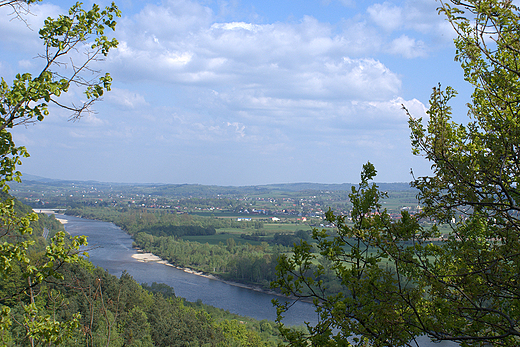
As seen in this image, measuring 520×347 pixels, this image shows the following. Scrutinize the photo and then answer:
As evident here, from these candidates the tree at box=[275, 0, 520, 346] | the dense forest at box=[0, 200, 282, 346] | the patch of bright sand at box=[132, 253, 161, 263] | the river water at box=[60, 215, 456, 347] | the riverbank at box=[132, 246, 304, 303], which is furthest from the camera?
the patch of bright sand at box=[132, 253, 161, 263]

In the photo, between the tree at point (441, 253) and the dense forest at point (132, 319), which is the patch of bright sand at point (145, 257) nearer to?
the dense forest at point (132, 319)

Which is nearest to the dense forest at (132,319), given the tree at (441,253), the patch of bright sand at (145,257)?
the tree at (441,253)

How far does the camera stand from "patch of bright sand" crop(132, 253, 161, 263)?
188 feet

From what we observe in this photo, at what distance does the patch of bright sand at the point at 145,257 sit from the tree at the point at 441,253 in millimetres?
55734

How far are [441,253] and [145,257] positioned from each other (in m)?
59.1

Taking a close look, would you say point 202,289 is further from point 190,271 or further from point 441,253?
point 441,253

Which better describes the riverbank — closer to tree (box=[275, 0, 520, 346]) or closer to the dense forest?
the dense forest

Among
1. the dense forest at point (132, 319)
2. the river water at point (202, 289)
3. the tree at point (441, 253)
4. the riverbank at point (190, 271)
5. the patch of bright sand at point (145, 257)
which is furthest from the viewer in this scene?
the patch of bright sand at point (145, 257)

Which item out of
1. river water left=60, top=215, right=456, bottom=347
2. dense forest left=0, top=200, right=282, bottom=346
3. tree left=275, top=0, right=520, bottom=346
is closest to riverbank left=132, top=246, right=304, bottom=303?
river water left=60, top=215, right=456, bottom=347

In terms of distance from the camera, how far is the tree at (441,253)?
4.01 m

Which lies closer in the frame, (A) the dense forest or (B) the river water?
(A) the dense forest

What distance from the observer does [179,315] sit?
906 inches

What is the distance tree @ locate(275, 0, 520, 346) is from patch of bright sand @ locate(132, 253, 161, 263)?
55.7 meters

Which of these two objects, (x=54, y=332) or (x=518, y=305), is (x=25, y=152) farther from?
(x=518, y=305)
